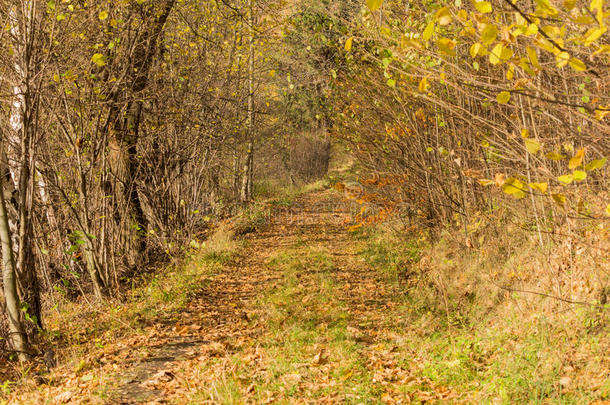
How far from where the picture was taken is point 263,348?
4.59 meters

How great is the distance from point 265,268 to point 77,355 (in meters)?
3.75

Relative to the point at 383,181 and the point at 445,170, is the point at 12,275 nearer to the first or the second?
the point at 383,181

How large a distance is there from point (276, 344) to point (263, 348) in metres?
0.19

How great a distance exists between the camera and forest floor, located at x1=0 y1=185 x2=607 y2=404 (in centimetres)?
373

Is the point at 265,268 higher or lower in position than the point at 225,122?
lower

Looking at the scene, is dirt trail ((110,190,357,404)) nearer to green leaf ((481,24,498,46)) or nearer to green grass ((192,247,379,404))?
green grass ((192,247,379,404))

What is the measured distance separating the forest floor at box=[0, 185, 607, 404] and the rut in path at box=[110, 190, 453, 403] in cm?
1

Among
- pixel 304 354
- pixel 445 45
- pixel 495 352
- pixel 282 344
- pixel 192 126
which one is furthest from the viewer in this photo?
pixel 192 126

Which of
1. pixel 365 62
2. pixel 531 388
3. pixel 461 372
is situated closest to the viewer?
pixel 531 388

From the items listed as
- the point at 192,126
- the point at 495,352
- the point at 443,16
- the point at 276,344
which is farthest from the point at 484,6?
the point at 192,126

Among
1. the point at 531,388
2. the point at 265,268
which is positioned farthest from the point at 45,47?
the point at 531,388

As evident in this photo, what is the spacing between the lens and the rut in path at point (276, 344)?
375 cm

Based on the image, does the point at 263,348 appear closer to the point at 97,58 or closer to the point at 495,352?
the point at 495,352

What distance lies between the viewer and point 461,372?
379 centimetres
